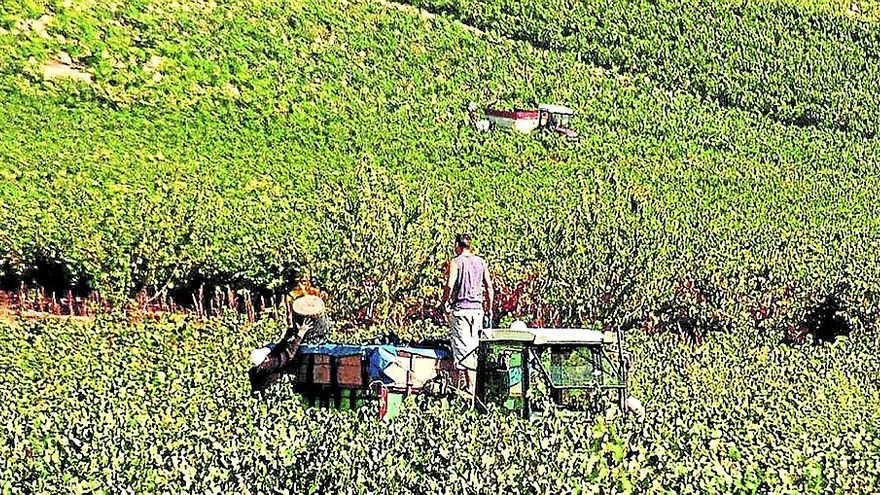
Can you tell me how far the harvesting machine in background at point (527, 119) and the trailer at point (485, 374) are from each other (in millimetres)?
21770

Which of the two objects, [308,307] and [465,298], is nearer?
[308,307]

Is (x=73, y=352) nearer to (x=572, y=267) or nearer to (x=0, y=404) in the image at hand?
(x=0, y=404)

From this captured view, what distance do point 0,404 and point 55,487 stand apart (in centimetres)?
193

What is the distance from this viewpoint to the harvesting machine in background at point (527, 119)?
30703 mm

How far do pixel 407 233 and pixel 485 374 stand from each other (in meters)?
5.48

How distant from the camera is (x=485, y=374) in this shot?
8539 mm

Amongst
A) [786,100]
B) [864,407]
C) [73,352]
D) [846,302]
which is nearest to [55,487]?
[73,352]

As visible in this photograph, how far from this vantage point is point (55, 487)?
6.13m

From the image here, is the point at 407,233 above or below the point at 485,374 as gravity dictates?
above

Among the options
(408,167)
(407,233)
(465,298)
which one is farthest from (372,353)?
(408,167)

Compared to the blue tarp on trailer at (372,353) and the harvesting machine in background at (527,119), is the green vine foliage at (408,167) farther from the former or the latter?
the blue tarp on trailer at (372,353)

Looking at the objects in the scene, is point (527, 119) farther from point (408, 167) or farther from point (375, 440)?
point (375, 440)

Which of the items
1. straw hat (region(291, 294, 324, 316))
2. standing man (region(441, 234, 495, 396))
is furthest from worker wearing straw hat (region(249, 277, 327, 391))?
standing man (region(441, 234, 495, 396))

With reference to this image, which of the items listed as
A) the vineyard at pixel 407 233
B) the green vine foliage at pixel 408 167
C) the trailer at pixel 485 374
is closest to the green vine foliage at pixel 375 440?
the vineyard at pixel 407 233
